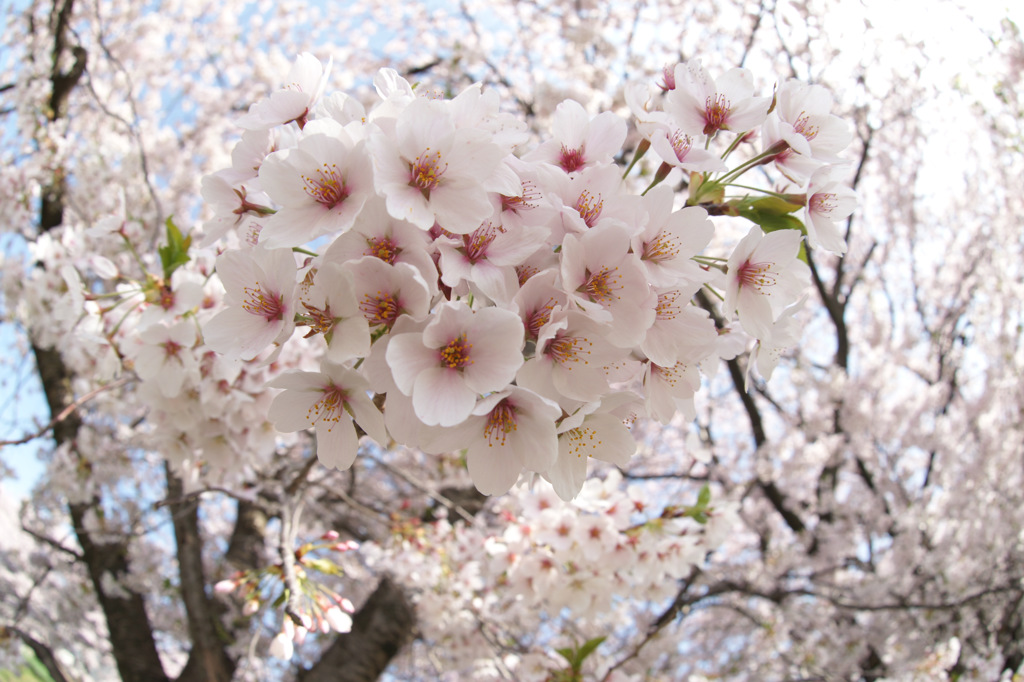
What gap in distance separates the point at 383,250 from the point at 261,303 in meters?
0.20

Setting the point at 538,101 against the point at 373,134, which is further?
the point at 538,101

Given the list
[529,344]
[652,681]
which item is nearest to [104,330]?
[529,344]

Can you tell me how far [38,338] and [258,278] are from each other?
316 centimetres

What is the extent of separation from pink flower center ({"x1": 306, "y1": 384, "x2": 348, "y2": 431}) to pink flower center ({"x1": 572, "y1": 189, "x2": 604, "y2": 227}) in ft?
1.32

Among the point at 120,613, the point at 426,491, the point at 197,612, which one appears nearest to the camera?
the point at 426,491

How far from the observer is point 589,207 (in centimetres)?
78

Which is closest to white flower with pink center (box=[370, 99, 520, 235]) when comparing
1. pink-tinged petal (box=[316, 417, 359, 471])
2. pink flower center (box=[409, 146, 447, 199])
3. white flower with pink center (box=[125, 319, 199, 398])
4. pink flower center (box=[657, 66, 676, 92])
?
pink flower center (box=[409, 146, 447, 199])

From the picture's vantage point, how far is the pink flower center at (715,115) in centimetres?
91

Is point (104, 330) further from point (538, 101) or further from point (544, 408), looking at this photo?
point (538, 101)

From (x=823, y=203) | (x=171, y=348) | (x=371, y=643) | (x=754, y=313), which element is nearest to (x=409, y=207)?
(x=754, y=313)

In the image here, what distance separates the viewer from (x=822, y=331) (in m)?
8.23

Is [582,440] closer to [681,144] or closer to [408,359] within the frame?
[408,359]

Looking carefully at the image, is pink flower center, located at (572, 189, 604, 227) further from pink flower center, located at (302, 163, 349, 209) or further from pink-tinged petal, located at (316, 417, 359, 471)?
pink-tinged petal, located at (316, 417, 359, 471)

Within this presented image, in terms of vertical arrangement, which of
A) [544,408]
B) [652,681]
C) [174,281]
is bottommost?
[652,681]
